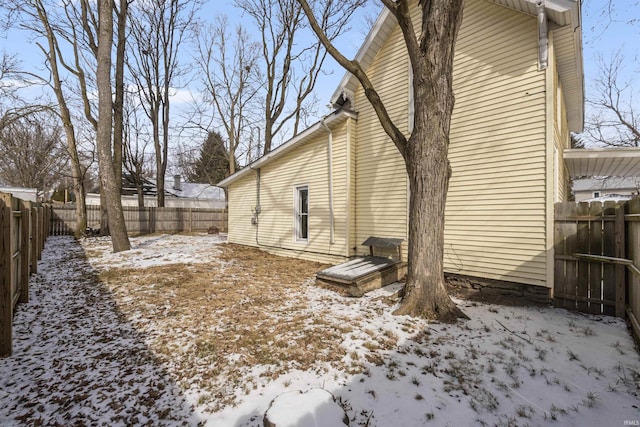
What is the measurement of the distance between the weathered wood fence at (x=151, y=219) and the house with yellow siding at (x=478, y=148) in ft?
43.3

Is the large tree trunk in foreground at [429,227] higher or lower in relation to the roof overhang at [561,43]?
lower

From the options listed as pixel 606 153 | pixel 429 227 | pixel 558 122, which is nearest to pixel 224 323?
pixel 429 227

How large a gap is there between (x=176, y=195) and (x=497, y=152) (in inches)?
1192

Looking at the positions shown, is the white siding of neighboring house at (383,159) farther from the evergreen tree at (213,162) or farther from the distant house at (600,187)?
the distant house at (600,187)

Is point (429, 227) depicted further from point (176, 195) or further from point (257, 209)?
point (176, 195)

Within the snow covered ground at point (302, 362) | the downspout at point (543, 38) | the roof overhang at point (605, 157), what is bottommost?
the snow covered ground at point (302, 362)

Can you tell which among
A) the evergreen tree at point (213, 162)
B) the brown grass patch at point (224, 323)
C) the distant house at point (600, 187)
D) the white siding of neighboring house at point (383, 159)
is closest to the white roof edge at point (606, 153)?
the white siding of neighboring house at point (383, 159)

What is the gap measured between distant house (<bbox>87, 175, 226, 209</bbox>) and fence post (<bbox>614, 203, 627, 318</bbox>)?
2649 cm

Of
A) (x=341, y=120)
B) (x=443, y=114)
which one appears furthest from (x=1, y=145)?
(x=443, y=114)

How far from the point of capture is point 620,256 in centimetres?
422

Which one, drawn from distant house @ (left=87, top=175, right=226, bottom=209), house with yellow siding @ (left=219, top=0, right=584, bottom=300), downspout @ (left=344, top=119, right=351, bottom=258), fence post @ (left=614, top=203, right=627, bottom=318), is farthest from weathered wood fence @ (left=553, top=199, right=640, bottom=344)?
distant house @ (left=87, top=175, right=226, bottom=209)

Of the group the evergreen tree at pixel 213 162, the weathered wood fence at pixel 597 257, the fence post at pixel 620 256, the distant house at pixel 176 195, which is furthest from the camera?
the distant house at pixel 176 195

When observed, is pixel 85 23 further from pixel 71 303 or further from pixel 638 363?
pixel 638 363

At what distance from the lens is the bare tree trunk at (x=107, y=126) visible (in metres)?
9.54
